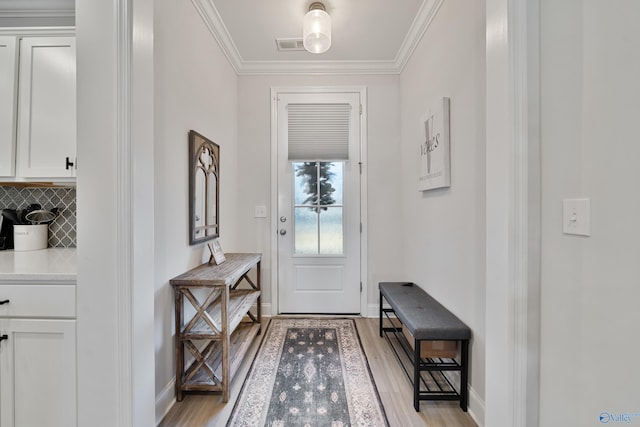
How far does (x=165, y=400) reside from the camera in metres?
1.54

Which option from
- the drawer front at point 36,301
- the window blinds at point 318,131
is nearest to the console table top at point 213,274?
the drawer front at point 36,301

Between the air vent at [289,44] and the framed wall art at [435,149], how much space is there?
137 centimetres

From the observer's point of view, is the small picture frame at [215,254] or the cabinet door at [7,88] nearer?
the cabinet door at [7,88]

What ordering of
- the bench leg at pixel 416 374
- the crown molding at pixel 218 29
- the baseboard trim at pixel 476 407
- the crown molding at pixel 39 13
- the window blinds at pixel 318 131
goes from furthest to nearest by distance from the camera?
the window blinds at pixel 318 131
the crown molding at pixel 218 29
the crown molding at pixel 39 13
the bench leg at pixel 416 374
the baseboard trim at pixel 476 407

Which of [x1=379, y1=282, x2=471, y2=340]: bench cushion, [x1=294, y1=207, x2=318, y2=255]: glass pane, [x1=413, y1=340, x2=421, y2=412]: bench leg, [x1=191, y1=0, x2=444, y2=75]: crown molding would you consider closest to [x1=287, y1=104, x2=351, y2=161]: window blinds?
[x1=191, y1=0, x2=444, y2=75]: crown molding

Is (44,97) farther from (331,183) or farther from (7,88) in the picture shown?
(331,183)

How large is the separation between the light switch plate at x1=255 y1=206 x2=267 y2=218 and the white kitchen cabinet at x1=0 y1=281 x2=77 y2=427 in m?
1.87

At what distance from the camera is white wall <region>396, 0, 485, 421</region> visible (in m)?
1.49

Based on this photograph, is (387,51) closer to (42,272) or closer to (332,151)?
(332,151)

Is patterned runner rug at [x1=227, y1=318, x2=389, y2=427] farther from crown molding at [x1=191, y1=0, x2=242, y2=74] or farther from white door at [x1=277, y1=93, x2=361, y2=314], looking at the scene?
crown molding at [x1=191, y1=0, x2=242, y2=74]

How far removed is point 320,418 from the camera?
59.4 inches

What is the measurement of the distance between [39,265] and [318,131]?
2407 mm

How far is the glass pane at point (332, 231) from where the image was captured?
295 centimetres

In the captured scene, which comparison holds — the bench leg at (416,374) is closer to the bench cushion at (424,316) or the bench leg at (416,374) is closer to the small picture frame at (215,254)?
the bench cushion at (424,316)
